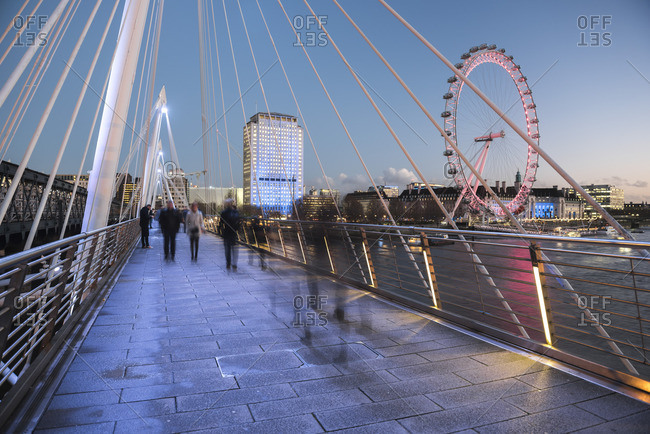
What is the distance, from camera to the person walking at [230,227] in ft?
32.2

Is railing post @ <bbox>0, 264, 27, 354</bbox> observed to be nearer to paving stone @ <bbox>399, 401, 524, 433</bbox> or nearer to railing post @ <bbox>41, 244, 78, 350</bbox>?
railing post @ <bbox>41, 244, 78, 350</bbox>

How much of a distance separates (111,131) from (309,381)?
6725 mm

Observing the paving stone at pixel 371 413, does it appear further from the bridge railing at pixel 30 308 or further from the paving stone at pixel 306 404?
the bridge railing at pixel 30 308

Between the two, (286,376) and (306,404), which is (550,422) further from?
(286,376)

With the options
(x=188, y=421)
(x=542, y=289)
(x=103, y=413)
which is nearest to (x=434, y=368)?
(x=542, y=289)

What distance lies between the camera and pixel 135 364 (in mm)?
3891

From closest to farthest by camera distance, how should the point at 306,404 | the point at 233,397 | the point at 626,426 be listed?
the point at 626,426, the point at 306,404, the point at 233,397

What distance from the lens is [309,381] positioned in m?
3.49

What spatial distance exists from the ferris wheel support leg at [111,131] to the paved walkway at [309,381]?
3.07m

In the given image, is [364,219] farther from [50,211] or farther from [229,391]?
[229,391]

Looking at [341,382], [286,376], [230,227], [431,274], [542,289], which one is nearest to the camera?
[341,382]

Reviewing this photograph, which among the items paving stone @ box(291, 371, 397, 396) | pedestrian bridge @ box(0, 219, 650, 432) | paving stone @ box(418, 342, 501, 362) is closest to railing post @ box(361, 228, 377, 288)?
pedestrian bridge @ box(0, 219, 650, 432)

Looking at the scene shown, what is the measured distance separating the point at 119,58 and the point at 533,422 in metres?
9.13

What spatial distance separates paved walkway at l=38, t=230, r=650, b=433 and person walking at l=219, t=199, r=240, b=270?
4022 mm
